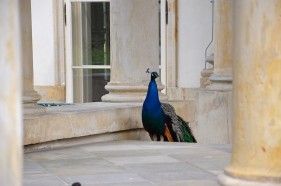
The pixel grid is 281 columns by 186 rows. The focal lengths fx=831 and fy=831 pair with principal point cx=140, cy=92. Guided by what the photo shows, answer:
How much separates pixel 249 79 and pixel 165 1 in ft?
29.4

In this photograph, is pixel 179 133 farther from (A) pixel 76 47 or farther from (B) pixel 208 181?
(A) pixel 76 47

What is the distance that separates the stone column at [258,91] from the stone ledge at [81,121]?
3.02 m

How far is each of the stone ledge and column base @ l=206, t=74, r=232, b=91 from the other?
502 millimetres

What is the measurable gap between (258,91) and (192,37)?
8.60m

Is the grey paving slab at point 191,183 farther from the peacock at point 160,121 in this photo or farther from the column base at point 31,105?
the peacock at point 160,121

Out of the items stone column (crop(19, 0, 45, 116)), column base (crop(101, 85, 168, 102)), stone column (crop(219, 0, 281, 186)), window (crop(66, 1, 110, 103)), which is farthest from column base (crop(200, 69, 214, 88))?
stone column (crop(219, 0, 281, 186))

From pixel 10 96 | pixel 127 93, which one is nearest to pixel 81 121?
pixel 127 93

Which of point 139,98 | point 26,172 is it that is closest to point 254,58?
point 26,172

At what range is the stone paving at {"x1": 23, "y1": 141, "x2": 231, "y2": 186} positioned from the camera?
630 centimetres

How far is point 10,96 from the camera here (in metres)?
3.37

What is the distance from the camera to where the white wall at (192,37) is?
13.5 meters

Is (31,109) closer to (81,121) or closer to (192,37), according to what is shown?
(81,121)

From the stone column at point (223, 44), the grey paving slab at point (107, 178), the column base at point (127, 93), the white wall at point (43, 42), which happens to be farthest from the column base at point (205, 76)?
the grey paving slab at point (107, 178)

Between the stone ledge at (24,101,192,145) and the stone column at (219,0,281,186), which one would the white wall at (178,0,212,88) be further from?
the stone column at (219,0,281,186)
